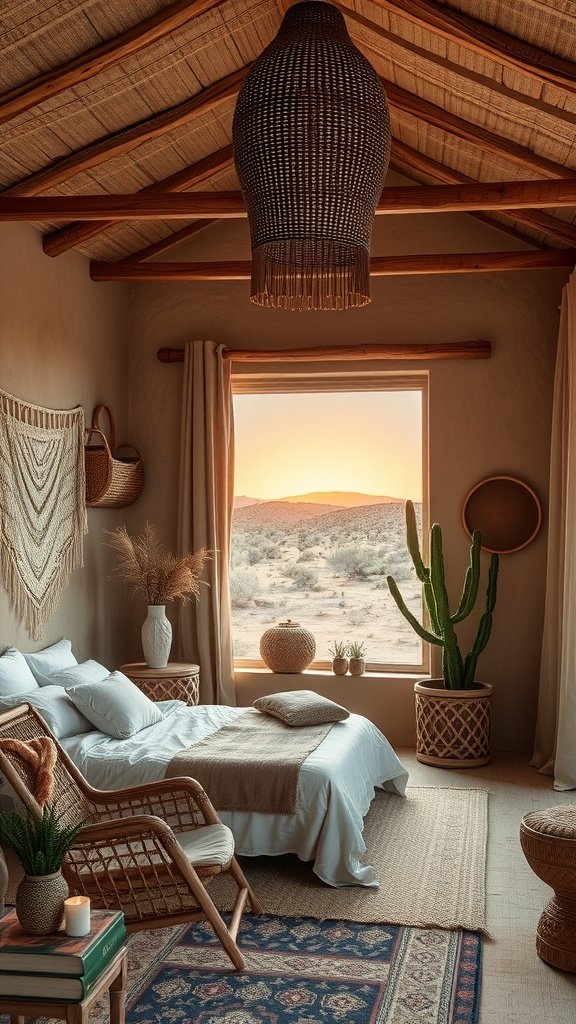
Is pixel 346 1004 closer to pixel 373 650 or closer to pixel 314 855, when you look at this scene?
pixel 314 855

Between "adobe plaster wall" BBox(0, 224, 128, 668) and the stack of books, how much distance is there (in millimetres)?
2921

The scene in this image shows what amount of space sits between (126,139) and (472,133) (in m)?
1.79

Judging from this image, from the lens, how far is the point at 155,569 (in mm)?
6504

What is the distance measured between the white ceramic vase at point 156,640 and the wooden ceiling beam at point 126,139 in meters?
2.59

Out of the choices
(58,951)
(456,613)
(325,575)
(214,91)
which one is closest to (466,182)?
(214,91)

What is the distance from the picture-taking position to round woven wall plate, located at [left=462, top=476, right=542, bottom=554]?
6520 mm

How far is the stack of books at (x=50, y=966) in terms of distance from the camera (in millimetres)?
2412

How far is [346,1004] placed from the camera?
121 inches

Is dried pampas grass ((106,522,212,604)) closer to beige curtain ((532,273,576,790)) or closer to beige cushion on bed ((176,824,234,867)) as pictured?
beige curtain ((532,273,576,790))

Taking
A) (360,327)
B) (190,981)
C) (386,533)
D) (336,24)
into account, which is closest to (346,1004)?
(190,981)

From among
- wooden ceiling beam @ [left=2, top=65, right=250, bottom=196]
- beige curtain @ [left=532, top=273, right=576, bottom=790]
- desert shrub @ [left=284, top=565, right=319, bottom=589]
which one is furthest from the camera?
desert shrub @ [left=284, top=565, right=319, bottom=589]

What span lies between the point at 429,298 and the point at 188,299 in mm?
1680

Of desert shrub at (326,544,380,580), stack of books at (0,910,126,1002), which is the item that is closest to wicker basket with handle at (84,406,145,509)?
desert shrub at (326,544,380,580)

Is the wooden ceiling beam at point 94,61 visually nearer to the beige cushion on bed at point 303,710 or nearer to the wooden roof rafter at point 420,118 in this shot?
the wooden roof rafter at point 420,118
